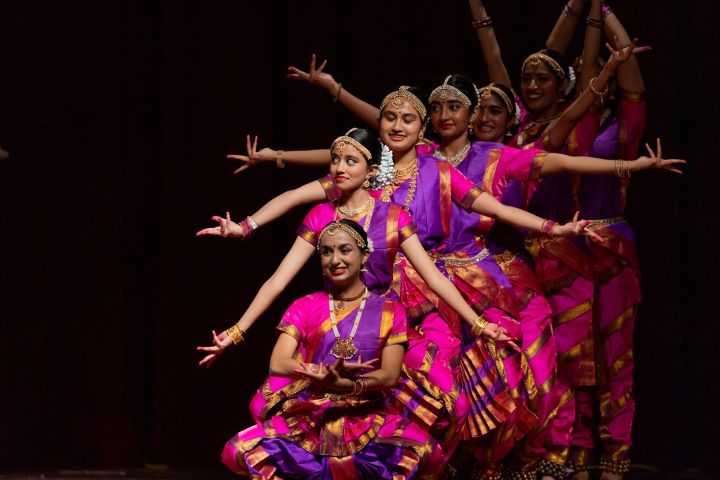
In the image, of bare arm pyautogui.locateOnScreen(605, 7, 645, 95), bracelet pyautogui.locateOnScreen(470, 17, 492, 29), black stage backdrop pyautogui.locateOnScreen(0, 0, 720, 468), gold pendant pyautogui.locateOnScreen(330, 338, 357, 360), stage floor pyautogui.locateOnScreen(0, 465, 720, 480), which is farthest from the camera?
black stage backdrop pyautogui.locateOnScreen(0, 0, 720, 468)

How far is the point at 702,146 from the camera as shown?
197 inches

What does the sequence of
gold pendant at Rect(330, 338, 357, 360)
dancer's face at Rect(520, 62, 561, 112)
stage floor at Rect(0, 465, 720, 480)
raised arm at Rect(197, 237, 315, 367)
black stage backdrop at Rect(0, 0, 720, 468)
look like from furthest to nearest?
black stage backdrop at Rect(0, 0, 720, 468) < stage floor at Rect(0, 465, 720, 480) < dancer's face at Rect(520, 62, 561, 112) < raised arm at Rect(197, 237, 315, 367) < gold pendant at Rect(330, 338, 357, 360)

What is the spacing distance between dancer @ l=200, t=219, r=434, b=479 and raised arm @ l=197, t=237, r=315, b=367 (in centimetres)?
5

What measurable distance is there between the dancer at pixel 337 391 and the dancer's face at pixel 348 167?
0.61 feet

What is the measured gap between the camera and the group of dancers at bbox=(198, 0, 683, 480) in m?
3.86

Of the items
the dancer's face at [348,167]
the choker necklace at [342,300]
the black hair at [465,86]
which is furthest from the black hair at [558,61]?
the choker necklace at [342,300]

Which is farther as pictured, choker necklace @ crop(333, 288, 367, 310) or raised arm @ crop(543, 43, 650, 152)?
raised arm @ crop(543, 43, 650, 152)

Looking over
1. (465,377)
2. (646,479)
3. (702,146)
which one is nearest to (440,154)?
(465,377)

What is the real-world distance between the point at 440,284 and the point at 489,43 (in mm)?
1188

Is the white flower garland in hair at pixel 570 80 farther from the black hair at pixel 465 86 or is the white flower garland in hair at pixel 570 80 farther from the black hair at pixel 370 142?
the black hair at pixel 370 142

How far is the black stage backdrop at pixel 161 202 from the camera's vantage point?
16.8 ft

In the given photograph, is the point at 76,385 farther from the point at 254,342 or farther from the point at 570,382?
the point at 570,382

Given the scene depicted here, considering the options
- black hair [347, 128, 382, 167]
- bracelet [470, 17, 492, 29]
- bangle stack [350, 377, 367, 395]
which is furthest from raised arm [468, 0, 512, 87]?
bangle stack [350, 377, 367, 395]

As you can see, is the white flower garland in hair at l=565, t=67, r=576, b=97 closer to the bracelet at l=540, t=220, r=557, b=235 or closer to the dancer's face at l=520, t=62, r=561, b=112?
the dancer's face at l=520, t=62, r=561, b=112
